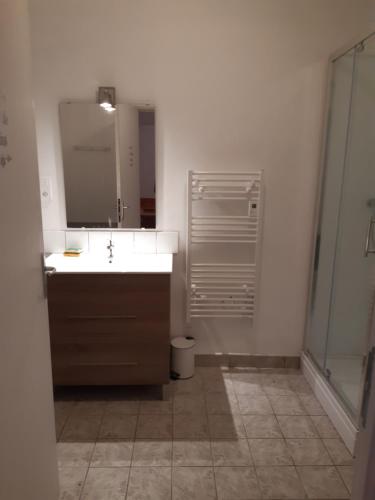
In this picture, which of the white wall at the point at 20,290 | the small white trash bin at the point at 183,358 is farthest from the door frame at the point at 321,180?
the white wall at the point at 20,290

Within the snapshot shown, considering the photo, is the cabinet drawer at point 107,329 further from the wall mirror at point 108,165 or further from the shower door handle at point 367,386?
the shower door handle at point 367,386

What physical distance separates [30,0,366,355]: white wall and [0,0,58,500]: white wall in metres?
1.23

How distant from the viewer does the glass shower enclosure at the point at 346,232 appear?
2172mm

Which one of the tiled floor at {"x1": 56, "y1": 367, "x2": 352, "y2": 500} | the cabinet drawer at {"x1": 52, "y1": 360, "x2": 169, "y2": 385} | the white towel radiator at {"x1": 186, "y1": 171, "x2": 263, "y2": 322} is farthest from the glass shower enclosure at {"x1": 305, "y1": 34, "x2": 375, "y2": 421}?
the cabinet drawer at {"x1": 52, "y1": 360, "x2": 169, "y2": 385}

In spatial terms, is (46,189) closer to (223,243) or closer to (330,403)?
(223,243)

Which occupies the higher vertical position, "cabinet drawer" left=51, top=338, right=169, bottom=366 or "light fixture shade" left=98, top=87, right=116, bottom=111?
"light fixture shade" left=98, top=87, right=116, bottom=111

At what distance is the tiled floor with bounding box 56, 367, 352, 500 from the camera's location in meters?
1.69

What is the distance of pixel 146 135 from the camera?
2.39 meters

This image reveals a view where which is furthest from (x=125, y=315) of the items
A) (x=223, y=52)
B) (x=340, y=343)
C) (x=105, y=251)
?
(x=223, y=52)

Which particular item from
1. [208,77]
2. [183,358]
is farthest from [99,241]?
[208,77]

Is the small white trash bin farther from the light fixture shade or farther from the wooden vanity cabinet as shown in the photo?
the light fixture shade

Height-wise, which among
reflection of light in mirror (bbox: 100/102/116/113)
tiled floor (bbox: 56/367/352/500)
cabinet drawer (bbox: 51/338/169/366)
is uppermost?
reflection of light in mirror (bbox: 100/102/116/113)

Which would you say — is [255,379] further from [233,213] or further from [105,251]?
[105,251]

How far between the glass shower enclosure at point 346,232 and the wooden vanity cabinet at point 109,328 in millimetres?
1118
